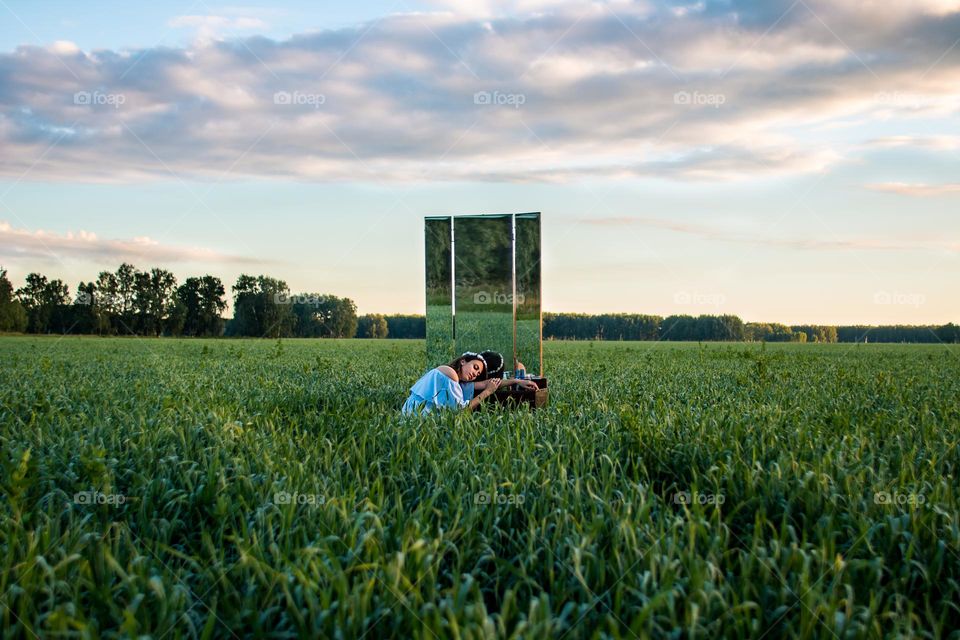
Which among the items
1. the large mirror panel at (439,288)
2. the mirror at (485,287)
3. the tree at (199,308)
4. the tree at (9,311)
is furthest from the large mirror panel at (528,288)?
the tree at (9,311)

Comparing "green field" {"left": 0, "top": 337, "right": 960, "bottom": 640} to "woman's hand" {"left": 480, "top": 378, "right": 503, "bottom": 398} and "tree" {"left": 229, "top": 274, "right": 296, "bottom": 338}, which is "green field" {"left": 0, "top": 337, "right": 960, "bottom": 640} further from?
"tree" {"left": 229, "top": 274, "right": 296, "bottom": 338}

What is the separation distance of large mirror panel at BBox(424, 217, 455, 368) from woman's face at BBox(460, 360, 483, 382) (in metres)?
2.98

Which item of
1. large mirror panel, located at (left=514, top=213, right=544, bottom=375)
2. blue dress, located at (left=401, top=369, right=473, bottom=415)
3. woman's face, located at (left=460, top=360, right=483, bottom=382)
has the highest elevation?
large mirror panel, located at (left=514, top=213, right=544, bottom=375)

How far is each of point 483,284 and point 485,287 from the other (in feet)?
0.26

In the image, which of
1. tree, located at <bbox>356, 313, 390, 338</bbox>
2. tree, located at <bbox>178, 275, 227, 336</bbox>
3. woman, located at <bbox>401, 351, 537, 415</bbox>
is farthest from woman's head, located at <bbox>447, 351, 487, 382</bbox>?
tree, located at <bbox>356, 313, 390, 338</bbox>

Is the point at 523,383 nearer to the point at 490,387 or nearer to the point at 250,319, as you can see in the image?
the point at 490,387

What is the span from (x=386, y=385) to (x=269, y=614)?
33.7ft

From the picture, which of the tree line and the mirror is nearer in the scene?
the mirror

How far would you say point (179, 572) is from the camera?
3.85 m

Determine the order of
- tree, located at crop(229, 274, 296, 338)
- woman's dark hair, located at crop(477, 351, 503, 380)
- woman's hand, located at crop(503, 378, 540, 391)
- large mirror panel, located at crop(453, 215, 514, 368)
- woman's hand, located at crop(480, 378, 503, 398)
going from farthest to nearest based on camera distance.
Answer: tree, located at crop(229, 274, 296, 338), large mirror panel, located at crop(453, 215, 514, 368), woman's dark hair, located at crop(477, 351, 503, 380), woman's hand, located at crop(503, 378, 540, 391), woman's hand, located at crop(480, 378, 503, 398)

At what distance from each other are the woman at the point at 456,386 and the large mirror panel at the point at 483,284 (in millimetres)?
2238

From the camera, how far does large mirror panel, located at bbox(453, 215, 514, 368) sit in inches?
480

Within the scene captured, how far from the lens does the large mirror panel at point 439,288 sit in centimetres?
1284

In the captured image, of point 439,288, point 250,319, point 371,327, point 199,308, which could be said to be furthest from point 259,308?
point 439,288
